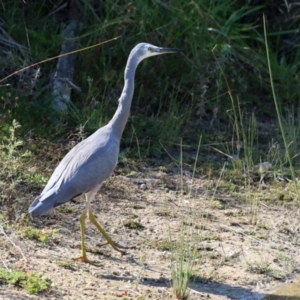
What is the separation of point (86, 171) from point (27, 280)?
0.98 metres

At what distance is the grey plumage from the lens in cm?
535

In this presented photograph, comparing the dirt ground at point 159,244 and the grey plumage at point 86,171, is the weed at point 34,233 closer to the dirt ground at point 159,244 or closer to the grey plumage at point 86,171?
the dirt ground at point 159,244

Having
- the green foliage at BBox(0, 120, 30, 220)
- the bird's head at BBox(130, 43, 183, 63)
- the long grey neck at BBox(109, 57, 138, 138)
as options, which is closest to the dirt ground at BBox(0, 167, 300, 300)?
the green foliage at BBox(0, 120, 30, 220)

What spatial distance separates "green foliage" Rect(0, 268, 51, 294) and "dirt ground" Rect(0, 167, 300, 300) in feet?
0.11

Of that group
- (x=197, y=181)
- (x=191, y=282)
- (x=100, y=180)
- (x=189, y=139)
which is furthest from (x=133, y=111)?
(x=191, y=282)

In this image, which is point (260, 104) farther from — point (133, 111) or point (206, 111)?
point (133, 111)

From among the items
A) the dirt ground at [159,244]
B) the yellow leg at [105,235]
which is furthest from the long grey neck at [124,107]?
the dirt ground at [159,244]

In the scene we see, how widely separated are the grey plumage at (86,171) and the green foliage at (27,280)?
0.47 metres

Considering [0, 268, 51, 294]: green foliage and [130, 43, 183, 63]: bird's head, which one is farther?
[130, 43, 183, 63]: bird's head

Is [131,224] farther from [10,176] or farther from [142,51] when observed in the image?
[142,51]

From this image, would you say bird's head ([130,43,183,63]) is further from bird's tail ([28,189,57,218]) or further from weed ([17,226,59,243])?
weed ([17,226,59,243])

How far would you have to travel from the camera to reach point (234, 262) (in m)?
5.74

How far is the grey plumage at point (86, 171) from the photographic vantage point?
5348 millimetres

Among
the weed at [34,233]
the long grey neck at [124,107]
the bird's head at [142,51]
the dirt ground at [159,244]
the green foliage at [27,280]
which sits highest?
the bird's head at [142,51]
